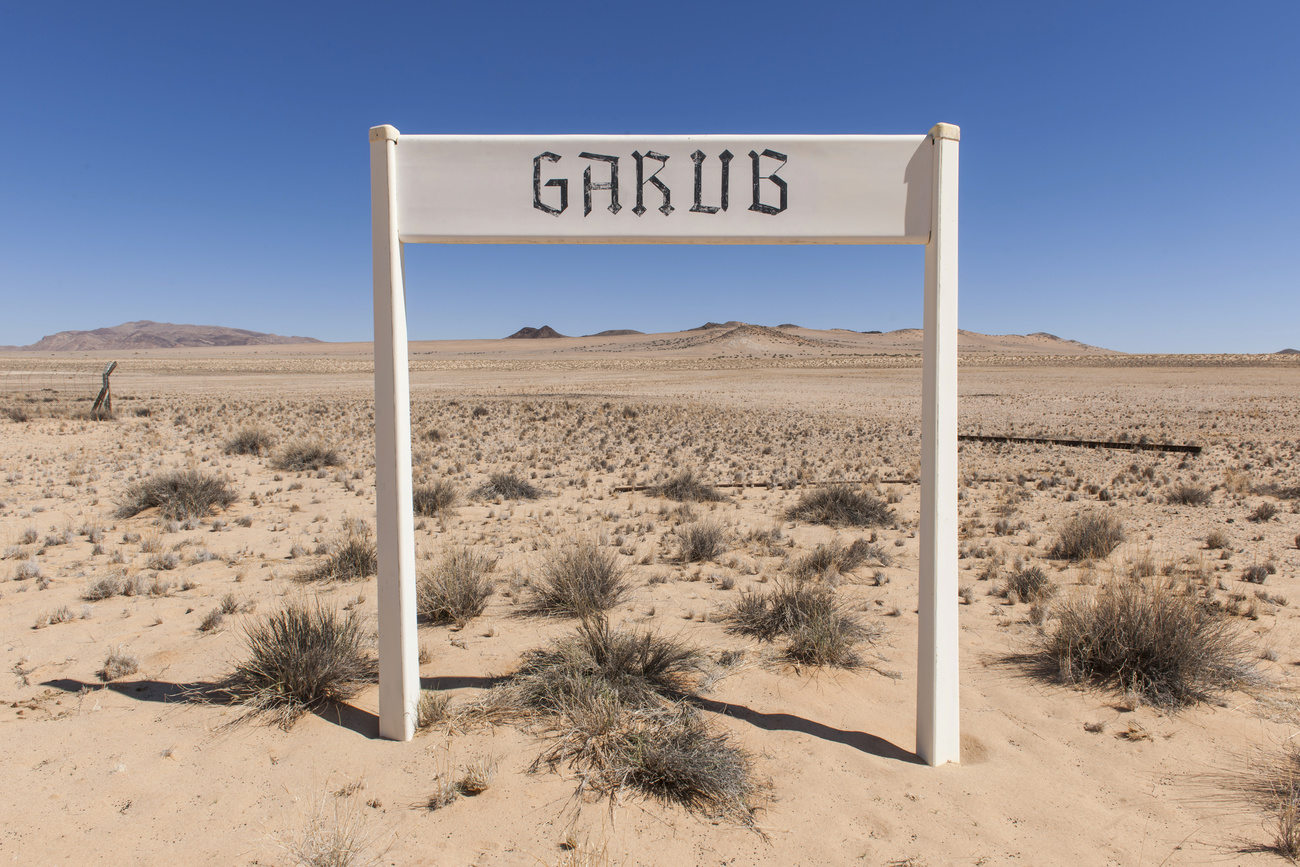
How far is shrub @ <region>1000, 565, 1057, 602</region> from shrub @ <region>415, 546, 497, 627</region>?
4.82 m

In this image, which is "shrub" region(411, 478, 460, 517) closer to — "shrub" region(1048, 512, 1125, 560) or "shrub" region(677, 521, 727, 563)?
"shrub" region(677, 521, 727, 563)

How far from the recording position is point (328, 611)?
193 inches

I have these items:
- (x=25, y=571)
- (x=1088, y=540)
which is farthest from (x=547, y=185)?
(x=1088, y=540)

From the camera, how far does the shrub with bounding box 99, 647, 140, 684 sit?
15.4ft

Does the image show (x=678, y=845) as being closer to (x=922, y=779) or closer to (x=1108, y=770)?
(x=922, y=779)

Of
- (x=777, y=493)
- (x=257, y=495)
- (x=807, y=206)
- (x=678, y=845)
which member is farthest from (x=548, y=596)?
(x=257, y=495)

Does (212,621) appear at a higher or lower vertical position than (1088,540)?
lower

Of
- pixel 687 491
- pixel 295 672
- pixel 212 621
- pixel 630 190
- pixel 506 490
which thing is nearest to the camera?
pixel 630 190

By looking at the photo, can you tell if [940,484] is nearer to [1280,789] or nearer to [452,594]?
[1280,789]

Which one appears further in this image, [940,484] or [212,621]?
[212,621]

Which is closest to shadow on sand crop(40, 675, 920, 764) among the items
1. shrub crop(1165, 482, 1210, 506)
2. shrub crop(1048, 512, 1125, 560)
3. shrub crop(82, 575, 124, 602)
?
shrub crop(82, 575, 124, 602)

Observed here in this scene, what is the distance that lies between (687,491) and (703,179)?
27.0 feet

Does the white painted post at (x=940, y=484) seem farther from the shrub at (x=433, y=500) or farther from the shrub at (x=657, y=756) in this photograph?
the shrub at (x=433, y=500)

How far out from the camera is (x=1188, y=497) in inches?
412
